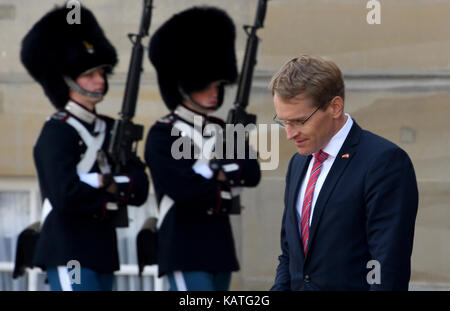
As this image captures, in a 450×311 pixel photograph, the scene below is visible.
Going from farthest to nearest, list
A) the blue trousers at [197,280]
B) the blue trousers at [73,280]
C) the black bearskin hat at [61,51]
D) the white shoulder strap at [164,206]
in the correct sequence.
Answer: the black bearskin hat at [61,51] → the white shoulder strap at [164,206] → the blue trousers at [197,280] → the blue trousers at [73,280]

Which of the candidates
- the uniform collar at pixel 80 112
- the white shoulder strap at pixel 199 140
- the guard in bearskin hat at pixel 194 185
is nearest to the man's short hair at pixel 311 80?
the guard in bearskin hat at pixel 194 185

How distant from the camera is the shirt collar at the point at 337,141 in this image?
3336 millimetres

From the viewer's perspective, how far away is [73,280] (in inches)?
208

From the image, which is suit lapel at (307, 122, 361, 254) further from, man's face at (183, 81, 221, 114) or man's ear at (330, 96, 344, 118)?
man's face at (183, 81, 221, 114)

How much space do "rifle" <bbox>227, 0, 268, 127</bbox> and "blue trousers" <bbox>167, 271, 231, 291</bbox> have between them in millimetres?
869

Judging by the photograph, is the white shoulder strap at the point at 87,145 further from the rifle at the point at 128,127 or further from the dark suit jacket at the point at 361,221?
the dark suit jacket at the point at 361,221

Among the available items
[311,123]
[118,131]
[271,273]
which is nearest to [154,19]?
[118,131]

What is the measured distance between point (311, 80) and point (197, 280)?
2424 millimetres

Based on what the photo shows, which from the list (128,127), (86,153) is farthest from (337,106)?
(128,127)

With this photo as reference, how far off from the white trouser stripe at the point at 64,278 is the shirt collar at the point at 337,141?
2.33 m

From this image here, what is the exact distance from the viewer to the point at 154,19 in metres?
6.71

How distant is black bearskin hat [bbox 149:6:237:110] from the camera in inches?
230

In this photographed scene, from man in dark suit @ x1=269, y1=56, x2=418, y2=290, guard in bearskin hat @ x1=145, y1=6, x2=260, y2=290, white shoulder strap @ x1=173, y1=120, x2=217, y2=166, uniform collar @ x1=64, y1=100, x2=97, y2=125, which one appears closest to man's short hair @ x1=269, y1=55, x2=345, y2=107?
man in dark suit @ x1=269, y1=56, x2=418, y2=290

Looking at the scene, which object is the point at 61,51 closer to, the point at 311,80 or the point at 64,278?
the point at 64,278
